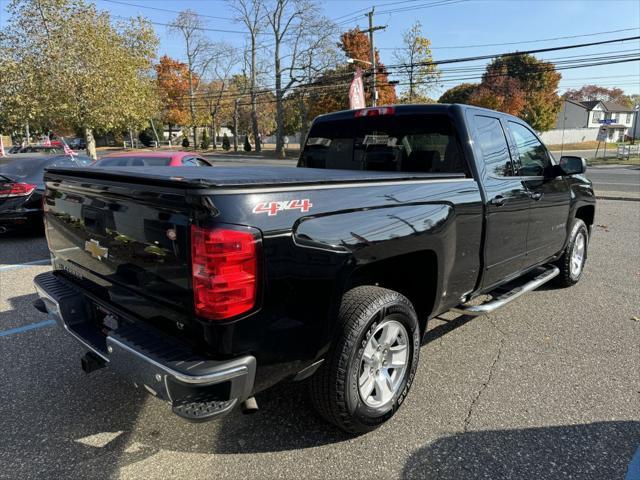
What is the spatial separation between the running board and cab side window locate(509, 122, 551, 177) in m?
1.00

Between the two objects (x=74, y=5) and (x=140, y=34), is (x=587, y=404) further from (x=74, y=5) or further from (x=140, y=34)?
(x=140, y=34)

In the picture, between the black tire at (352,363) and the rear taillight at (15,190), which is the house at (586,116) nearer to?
the rear taillight at (15,190)

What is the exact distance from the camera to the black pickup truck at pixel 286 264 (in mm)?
2018

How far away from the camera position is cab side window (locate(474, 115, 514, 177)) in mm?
3664

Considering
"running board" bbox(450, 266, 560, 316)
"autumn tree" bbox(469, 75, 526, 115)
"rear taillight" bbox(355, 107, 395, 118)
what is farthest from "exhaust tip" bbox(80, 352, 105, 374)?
"autumn tree" bbox(469, 75, 526, 115)

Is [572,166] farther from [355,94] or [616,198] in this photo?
[355,94]

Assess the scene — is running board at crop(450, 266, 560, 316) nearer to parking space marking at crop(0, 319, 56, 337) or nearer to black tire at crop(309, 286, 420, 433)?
black tire at crop(309, 286, 420, 433)

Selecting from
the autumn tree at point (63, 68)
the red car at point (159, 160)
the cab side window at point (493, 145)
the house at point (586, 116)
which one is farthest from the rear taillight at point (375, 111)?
the house at point (586, 116)

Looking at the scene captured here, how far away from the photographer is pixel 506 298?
151 inches

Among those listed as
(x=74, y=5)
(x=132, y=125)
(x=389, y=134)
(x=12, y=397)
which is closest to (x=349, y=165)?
(x=389, y=134)

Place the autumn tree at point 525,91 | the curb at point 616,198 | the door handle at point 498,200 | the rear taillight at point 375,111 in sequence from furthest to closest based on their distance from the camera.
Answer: the autumn tree at point 525,91 < the curb at point 616,198 < the rear taillight at point 375,111 < the door handle at point 498,200

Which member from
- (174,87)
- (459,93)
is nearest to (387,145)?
(174,87)

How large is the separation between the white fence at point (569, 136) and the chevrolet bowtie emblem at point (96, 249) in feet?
213

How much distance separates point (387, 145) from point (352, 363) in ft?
6.93
